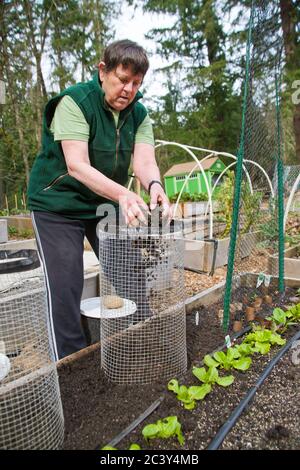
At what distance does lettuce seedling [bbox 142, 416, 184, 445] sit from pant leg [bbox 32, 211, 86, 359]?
2.20ft

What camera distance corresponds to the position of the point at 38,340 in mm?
1266

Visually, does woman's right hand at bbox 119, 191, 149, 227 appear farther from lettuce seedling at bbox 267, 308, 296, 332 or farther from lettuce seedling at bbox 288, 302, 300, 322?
lettuce seedling at bbox 288, 302, 300, 322

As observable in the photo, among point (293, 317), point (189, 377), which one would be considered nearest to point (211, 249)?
point (293, 317)

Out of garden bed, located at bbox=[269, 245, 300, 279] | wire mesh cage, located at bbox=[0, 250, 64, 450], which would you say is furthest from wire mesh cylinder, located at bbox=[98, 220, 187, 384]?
garden bed, located at bbox=[269, 245, 300, 279]

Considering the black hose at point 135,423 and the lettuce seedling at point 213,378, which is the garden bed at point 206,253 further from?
the black hose at point 135,423

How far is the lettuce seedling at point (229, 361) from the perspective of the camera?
1.54 meters

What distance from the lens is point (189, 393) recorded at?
133 centimetres

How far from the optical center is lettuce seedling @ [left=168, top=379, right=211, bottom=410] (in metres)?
1.30

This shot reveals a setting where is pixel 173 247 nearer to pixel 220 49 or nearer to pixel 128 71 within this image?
pixel 128 71

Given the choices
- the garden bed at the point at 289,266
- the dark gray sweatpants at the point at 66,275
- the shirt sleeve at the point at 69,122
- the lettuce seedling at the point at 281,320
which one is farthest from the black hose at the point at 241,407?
the garden bed at the point at 289,266

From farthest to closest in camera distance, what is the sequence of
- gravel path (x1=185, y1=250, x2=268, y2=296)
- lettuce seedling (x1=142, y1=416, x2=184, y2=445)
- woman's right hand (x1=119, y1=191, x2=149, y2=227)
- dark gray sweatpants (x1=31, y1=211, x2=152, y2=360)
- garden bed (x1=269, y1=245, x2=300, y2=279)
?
1. gravel path (x1=185, y1=250, x2=268, y2=296)
2. garden bed (x1=269, y1=245, x2=300, y2=279)
3. dark gray sweatpants (x1=31, y1=211, x2=152, y2=360)
4. woman's right hand (x1=119, y1=191, x2=149, y2=227)
5. lettuce seedling (x1=142, y1=416, x2=184, y2=445)

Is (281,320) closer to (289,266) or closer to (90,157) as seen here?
(90,157)

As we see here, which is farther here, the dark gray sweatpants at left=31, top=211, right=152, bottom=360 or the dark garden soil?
the dark gray sweatpants at left=31, top=211, right=152, bottom=360

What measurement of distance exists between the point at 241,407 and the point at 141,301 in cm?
64
